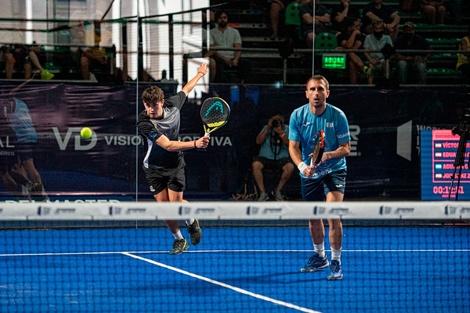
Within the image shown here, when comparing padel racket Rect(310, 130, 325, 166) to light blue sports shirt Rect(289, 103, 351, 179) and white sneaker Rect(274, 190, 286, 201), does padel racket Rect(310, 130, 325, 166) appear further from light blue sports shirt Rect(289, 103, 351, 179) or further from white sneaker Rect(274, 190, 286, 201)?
white sneaker Rect(274, 190, 286, 201)

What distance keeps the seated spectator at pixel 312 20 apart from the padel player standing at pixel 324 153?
18.2ft

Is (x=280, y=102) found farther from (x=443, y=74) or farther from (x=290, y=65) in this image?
(x=443, y=74)

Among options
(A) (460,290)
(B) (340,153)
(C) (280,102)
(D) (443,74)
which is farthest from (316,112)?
(D) (443,74)

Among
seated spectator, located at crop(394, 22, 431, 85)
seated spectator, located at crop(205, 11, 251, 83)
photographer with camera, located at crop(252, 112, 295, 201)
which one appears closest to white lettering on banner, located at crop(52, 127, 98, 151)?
seated spectator, located at crop(205, 11, 251, 83)

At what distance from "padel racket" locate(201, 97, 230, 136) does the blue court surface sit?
59.9 inches

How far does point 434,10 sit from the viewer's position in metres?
17.1

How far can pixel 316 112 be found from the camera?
29.9 ft

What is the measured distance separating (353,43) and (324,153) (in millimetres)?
7032

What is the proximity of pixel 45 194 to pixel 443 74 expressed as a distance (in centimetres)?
704

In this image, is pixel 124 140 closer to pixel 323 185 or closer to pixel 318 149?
pixel 323 185

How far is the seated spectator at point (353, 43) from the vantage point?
48.2 feet

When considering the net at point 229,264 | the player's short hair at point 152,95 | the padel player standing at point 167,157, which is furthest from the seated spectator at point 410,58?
the player's short hair at point 152,95

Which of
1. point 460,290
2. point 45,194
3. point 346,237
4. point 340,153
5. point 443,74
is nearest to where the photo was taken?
point 460,290

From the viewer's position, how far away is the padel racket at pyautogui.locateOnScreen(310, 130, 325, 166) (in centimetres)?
851
